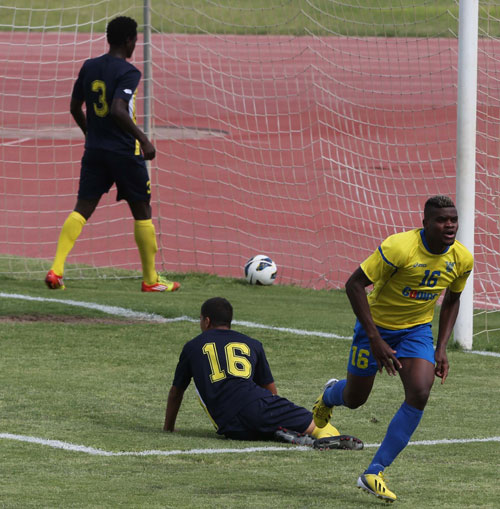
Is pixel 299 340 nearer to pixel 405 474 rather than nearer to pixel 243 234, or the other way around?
pixel 405 474

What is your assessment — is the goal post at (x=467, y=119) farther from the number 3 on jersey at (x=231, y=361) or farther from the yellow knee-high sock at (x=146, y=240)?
the number 3 on jersey at (x=231, y=361)

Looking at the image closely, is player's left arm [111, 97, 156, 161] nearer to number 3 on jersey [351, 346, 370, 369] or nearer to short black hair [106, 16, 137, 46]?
short black hair [106, 16, 137, 46]

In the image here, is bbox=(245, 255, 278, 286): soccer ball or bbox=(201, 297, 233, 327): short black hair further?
bbox=(245, 255, 278, 286): soccer ball

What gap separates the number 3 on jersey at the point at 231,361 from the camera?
670 cm

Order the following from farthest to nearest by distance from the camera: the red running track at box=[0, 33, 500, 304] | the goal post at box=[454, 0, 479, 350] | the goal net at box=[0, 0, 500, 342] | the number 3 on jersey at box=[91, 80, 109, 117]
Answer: the red running track at box=[0, 33, 500, 304] → the goal net at box=[0, 0, 500, 342] → the number 3 on jersey at box=[91, 80, 109, 117] → the goal post at box=[454, 0, 479, 350]

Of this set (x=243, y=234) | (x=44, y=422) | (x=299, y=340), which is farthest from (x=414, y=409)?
(x=243, y=234)

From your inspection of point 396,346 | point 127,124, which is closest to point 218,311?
point 396,346

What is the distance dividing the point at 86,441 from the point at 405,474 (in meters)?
1.72

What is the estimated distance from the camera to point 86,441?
6.48 metres

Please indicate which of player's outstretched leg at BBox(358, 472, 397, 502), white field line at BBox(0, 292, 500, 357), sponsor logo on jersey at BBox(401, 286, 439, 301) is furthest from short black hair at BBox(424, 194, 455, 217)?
white field line at BBox(0, 292, 500, 357)

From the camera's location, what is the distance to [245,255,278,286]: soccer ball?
12.4 meters

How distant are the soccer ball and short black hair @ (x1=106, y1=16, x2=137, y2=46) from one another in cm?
280

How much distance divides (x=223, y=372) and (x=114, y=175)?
180 inches

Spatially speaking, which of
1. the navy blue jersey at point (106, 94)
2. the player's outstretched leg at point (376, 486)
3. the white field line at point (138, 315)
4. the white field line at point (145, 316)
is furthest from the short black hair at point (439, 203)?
the navy blue jersey at point (106, 94)
